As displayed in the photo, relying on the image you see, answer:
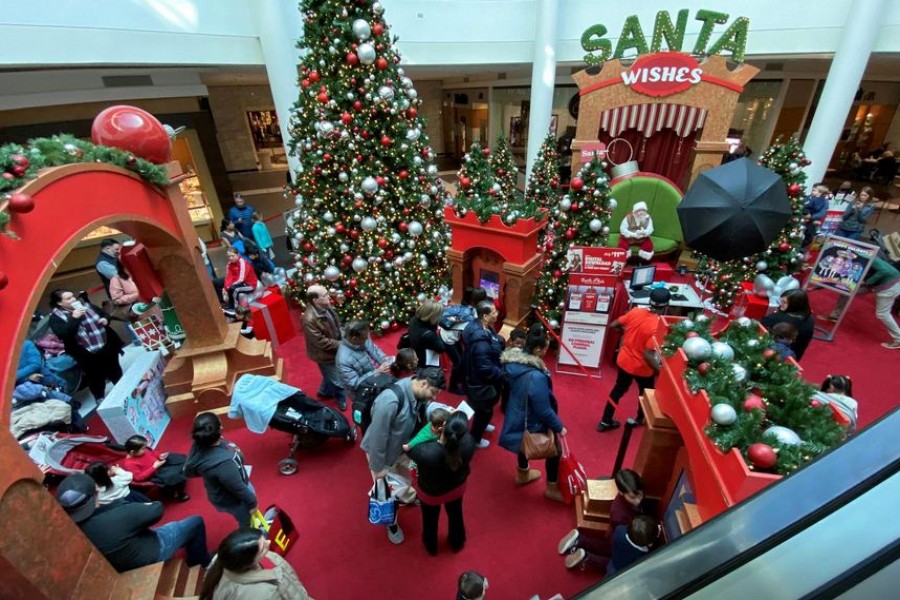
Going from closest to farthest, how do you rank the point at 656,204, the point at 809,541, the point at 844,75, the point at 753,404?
1. the point at 809,541
2. the point at 753,404
3. the point at 844,75
4. the point at 656,204

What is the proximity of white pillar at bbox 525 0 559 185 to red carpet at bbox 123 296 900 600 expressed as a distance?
24.3 ft

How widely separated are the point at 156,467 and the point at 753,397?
15.5 feet

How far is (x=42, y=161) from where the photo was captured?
2832 millimetres

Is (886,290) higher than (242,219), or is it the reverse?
(242,219)

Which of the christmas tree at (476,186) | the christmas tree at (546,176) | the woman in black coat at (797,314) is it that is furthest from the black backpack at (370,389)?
the christmas tree at (546,176)

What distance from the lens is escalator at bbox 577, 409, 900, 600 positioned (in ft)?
1.80

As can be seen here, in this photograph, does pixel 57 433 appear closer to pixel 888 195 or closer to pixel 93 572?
pixel 93 572

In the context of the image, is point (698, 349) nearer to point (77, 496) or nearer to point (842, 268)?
point (77, 496)

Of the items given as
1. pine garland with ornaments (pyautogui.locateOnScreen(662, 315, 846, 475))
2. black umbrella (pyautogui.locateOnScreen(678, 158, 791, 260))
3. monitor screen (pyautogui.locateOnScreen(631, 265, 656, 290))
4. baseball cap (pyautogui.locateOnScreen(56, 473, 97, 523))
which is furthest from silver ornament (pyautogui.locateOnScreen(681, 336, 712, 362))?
baseball cap (pyautogui.locateOnScreen(56, 473, 97, 523))

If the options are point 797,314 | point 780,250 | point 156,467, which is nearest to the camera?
point 156,467

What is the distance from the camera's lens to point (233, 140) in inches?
612

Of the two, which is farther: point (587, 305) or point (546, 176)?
point (546, 176)

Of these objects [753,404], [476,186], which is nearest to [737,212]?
[753,404]

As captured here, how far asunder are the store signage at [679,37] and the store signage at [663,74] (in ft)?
0.76
